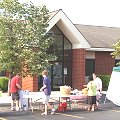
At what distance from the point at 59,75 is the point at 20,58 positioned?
10.2 m

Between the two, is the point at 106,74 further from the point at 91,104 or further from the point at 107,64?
the point at 91,104

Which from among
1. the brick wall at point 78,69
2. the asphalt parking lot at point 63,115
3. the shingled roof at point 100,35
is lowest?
the asphalt parking lot at point 63,115

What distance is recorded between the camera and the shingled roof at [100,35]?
31.0m

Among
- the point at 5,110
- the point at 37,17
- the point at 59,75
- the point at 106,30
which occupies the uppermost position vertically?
the point at 106,30

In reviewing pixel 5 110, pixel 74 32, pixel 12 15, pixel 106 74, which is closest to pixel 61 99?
pixel 5 110

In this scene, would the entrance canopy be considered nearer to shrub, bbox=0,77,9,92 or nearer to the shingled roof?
shrub, bbox=0,77,9,92

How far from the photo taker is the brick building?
25.5 metres

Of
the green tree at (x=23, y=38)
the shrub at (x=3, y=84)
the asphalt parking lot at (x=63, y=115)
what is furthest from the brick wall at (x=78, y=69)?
the asphalt parking lot at (x=63, y=115)

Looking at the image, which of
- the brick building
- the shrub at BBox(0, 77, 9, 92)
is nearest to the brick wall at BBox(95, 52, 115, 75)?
the brick building

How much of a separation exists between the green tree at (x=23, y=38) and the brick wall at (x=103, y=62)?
13.3 metres

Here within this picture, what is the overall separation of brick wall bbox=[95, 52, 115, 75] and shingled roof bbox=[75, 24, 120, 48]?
3.04 feet

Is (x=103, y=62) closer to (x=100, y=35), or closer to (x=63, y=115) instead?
(x=100, y=35)

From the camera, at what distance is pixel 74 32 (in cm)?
2625

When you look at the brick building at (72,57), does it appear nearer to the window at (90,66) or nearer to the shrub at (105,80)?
the window at (90,66)
